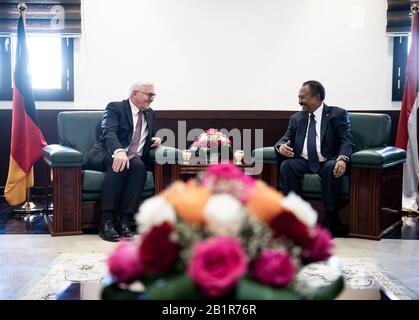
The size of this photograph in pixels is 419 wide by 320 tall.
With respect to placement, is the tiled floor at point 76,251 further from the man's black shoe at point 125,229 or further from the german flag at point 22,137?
the german flag at point 22,137

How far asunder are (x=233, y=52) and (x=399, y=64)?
1.69 metres

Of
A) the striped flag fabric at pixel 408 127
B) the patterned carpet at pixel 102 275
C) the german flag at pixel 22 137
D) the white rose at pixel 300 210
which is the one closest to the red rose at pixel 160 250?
the white rose at pixel 300 210

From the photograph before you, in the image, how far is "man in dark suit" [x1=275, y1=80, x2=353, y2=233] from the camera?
14.3ft

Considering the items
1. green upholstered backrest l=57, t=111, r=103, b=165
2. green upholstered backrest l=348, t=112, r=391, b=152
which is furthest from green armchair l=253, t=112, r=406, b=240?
green upholstered backrest l=57, t=111, r=103, b=165

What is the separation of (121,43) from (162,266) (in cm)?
496

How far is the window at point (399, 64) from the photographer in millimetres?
5770

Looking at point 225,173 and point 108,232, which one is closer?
point 225,173

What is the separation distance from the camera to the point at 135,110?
4.67 metres

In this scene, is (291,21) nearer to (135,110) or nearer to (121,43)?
(121,43)

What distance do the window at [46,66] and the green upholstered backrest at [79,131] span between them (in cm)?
114

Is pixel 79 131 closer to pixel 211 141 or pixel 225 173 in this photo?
pixel 211 141

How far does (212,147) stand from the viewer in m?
4.88

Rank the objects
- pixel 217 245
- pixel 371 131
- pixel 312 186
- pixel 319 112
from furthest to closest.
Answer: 1. pixel 371 131
2. pixel 319 112
3. pixel 312 186
4. pixel 217 245

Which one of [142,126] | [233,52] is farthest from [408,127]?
[142,126]
